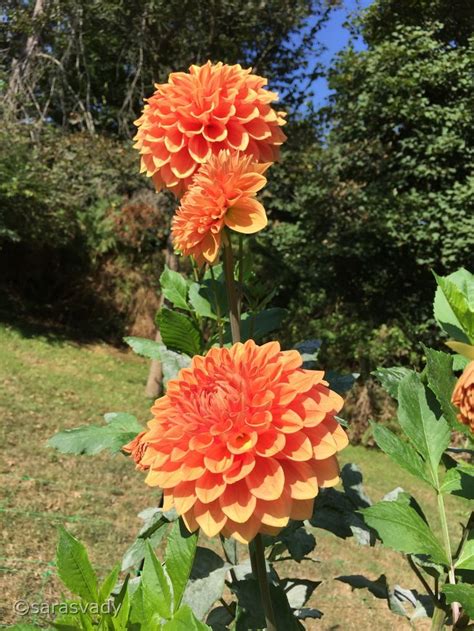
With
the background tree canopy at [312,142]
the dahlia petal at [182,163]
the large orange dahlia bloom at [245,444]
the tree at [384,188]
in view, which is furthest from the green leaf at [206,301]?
the tree at [384,188]

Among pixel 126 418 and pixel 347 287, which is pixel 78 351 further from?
pixel 126 418

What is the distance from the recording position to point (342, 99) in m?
7.52

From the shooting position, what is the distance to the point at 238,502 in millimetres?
527

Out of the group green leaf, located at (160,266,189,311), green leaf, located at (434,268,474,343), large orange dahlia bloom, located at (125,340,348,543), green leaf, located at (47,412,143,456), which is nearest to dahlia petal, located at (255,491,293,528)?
large orange dahlia bloom, located at (125,340,348,543)

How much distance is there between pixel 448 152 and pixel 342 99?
67.1 inches

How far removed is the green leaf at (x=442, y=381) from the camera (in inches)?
25.0

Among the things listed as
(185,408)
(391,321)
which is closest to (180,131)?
(185,408)

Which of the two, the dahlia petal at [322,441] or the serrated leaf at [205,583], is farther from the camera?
the serrated leaf at [205,583]

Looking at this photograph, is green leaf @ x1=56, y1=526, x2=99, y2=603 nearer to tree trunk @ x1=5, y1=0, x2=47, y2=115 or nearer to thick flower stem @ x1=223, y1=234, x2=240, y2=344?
thick flower stem @ x1=223, y1=234, x2=240, y2=344

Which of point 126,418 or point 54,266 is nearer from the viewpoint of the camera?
point 126,418

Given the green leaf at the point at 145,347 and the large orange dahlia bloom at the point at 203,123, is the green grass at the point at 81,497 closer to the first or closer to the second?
the green leaf at the point at 145,347

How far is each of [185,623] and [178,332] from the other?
2.08ft

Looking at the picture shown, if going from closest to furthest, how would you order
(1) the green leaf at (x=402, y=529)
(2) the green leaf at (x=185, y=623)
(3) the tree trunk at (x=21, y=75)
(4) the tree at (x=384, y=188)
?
(2) the green leaf at (x=185, y=623)
(1) the green leaf at (x=402, y=529)
(4) the tree at (x=384, y=188)
(3) the tree trunk at (x=21, y=75)

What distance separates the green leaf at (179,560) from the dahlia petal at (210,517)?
22mm
